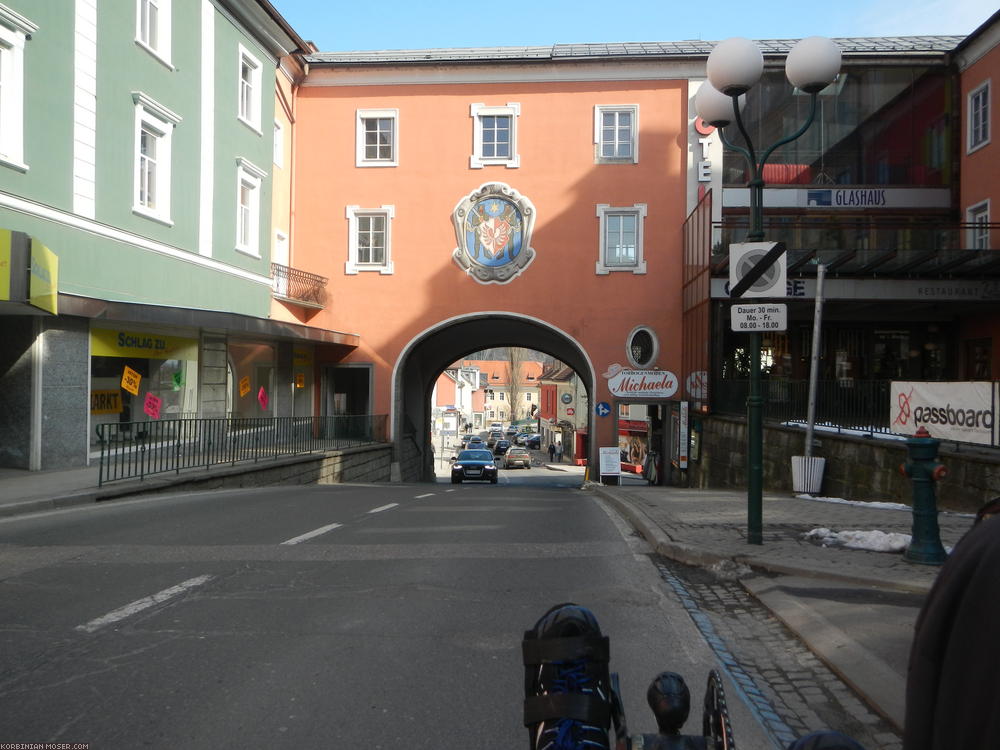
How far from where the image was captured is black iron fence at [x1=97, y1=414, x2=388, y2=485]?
1302 centimetres

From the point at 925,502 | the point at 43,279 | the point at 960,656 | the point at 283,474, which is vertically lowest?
the point at 283,474

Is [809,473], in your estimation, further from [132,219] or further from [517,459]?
[517,459]

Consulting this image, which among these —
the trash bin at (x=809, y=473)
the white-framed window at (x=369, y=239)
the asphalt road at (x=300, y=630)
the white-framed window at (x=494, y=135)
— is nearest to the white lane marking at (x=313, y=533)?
the asphalt road at (x=300, y=630)

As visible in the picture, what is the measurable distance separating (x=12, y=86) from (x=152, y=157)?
15.1ft

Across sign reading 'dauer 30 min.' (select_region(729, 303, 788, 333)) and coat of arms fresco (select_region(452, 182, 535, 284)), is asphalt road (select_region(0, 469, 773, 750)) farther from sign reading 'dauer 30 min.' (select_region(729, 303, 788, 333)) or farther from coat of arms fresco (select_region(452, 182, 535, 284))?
coat of arms fresco (select_region(452, 182, 535, 284))

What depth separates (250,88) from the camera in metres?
23.5

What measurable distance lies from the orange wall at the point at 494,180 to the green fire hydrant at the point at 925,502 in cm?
1929

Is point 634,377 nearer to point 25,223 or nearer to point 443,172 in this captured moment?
point 443,172

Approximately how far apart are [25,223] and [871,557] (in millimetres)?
13939

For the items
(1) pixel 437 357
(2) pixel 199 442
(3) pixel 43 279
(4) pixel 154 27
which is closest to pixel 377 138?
(1) pixel 437 357

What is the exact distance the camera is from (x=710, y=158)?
84.7ft

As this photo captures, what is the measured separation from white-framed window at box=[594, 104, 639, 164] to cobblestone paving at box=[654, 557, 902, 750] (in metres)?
21.9

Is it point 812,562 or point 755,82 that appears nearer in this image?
point 812,562

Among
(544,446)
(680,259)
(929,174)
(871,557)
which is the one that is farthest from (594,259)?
(544,446)
